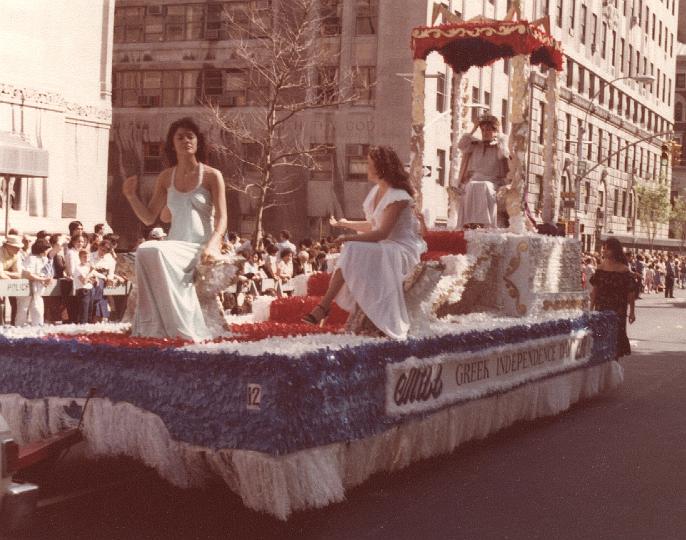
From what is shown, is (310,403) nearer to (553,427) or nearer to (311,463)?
(311,463)

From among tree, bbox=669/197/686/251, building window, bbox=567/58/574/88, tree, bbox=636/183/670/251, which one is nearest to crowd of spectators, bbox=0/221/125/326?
building window, bbox=567/58/574/88

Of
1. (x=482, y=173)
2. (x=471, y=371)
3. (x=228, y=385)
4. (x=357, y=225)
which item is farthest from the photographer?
(x=482, y=173)

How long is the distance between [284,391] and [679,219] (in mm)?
86276

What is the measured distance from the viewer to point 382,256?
8594mm

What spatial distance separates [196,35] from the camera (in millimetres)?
49000

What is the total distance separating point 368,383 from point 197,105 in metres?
42.7

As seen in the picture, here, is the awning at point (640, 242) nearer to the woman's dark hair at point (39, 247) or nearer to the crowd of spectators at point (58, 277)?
the crowd of spectators at point (58, 277)

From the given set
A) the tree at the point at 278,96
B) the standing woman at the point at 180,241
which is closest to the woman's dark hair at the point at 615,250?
the standing woman at the point at 180,241

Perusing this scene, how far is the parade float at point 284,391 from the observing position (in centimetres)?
661

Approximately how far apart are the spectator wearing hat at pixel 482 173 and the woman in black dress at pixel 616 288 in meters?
2.08

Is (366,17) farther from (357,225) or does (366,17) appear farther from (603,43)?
(357,225)

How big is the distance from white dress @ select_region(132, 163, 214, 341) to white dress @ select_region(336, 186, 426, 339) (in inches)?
44.6

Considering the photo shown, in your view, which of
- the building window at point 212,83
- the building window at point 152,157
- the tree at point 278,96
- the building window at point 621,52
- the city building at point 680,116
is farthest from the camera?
the city building at point 680,116

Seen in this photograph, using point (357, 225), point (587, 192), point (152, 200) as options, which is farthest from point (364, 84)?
point (152, 200)
